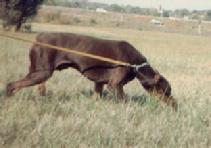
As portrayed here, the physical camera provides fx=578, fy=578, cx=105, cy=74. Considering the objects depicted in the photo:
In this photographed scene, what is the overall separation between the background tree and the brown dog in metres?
30.4

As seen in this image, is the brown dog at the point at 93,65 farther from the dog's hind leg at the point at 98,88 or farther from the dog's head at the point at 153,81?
the dog's hind leg at the point at 98,88

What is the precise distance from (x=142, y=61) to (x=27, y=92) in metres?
2.13

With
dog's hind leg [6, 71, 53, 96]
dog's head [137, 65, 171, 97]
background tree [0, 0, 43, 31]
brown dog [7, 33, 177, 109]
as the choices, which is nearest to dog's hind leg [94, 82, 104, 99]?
brown dog [7, 33, 177, 109]

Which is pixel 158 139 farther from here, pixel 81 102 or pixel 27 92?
pixel 27 92

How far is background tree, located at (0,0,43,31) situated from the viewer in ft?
132

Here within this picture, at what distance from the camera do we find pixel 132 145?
7.47 meters

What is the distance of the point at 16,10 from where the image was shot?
40.5 meters

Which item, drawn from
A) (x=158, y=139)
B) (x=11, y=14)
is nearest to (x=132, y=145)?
(x=158, y=139)

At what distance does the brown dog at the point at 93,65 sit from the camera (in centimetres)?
1010

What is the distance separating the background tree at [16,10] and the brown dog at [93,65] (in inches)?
1196

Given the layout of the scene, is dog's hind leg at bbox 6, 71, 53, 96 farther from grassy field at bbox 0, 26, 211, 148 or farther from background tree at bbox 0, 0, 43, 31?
background tree at bbox 0, 0, 43, 31

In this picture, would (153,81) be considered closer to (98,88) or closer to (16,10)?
(98,88)

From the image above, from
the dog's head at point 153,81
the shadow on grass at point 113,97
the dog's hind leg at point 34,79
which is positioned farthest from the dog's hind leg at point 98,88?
the dog's hind leg at point 34,79

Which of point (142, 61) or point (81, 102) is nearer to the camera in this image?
point (81, 102)
